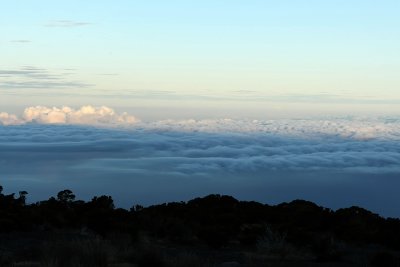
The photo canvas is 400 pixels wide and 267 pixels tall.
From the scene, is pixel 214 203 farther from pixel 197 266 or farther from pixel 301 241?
pixel 197 266

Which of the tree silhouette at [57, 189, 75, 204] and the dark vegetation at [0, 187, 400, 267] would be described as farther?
the tree silhouette at [57, 189, 75, 204]

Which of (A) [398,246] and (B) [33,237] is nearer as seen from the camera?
(B) [33,237]

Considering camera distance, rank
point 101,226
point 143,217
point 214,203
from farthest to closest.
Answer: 1. point 214,203
2. point 143,217
3. point 101,226

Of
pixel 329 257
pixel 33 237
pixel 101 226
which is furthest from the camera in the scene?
pixel 101 226

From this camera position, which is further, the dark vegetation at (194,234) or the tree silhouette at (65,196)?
the tree silhouette at (65,196)

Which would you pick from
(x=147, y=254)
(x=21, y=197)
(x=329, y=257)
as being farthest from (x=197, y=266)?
(x=21, y=197)

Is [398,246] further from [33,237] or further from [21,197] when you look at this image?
[21,197]

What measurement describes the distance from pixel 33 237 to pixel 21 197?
16617 mm

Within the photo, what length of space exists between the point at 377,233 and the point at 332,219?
4705 millimetres

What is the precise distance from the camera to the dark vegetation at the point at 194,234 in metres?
18.0

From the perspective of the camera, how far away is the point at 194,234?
100ft

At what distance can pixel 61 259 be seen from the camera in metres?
16.2

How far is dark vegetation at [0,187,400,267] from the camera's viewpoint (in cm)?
1805

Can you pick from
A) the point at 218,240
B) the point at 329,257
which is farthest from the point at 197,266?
the point at 218,240
